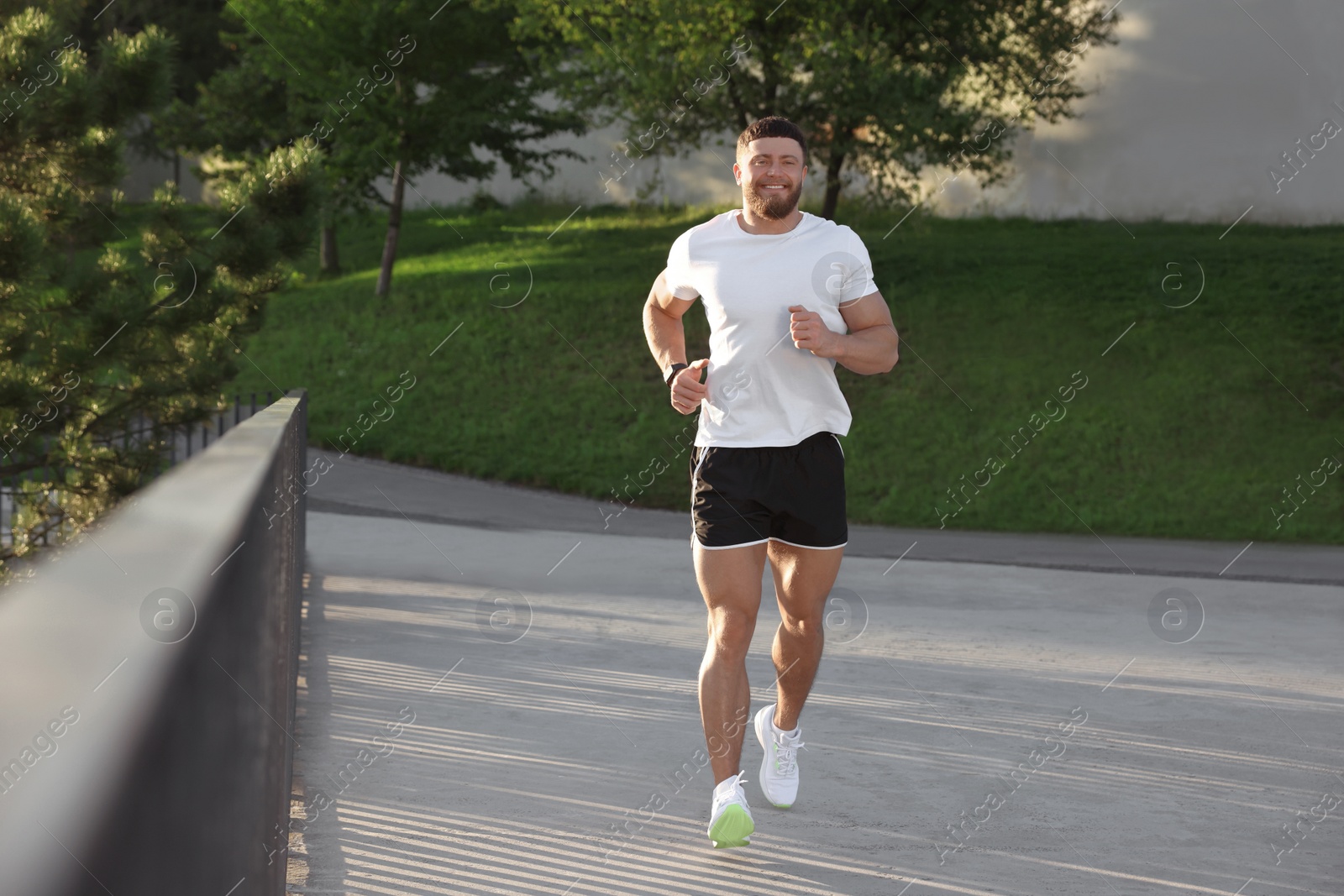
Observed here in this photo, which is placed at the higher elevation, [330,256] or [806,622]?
[806,622]

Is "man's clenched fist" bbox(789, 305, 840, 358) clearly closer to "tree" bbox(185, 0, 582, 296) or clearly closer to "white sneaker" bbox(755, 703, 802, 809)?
"white sneaker" bbox(755, 703, 802, 809)

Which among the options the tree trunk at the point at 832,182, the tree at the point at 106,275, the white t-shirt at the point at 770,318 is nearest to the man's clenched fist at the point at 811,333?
the white t-shirt at the point at 770,318

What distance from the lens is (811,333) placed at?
409 centimetres

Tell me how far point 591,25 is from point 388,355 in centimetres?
592

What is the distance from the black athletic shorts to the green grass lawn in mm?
10256

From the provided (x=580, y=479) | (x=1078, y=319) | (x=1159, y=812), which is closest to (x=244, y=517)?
(x=1159, y=812)

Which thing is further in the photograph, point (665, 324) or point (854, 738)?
point (854, 738)

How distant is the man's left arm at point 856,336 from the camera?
411 cm

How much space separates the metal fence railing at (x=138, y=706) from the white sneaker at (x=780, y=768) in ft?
8.81

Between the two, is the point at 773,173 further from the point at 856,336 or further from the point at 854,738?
the point at 854,738

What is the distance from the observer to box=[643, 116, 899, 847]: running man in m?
4.28

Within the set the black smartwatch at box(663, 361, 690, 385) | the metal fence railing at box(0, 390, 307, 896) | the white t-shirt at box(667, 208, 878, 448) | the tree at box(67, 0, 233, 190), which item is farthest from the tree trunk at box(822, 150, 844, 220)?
the tree at box(67, 0, 233, 190)

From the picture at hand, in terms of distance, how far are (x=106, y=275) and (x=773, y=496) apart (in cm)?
706

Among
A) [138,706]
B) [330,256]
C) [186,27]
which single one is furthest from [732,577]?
[186,27]
